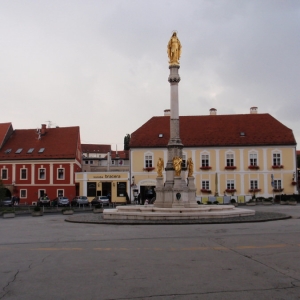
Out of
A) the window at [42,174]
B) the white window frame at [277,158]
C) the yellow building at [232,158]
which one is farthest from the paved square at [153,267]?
the window at [42,174]

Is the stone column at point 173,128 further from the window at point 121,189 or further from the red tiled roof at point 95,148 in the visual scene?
the red tiled roof at point 95,148

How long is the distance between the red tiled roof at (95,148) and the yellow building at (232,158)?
142 ft

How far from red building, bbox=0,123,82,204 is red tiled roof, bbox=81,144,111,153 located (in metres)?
39.0

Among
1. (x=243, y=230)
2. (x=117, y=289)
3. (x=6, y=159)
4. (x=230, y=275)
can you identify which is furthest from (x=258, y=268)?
(x=6, y=159)

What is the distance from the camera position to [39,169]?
5878 centimetres

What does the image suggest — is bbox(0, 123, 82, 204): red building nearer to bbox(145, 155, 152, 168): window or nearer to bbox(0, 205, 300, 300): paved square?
bbox(145, 155, 152, 168): window

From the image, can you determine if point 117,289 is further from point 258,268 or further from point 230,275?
point 258,268

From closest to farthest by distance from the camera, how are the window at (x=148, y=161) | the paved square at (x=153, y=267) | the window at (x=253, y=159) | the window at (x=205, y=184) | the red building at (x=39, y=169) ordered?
1. the paved square at (x=153, y=267)
2. the window at (x=205, y=184)
3. the window at (x=253, y=159)
4. the window at (x=148, y=161)
5. the red building at (x=39, y=169)

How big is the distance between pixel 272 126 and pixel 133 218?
38.3 m

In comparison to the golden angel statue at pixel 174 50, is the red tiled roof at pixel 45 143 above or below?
below

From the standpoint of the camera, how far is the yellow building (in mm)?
55875

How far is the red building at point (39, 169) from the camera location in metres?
58.0

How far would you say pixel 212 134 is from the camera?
191 ft

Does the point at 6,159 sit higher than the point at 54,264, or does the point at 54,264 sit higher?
the point at 6,159
